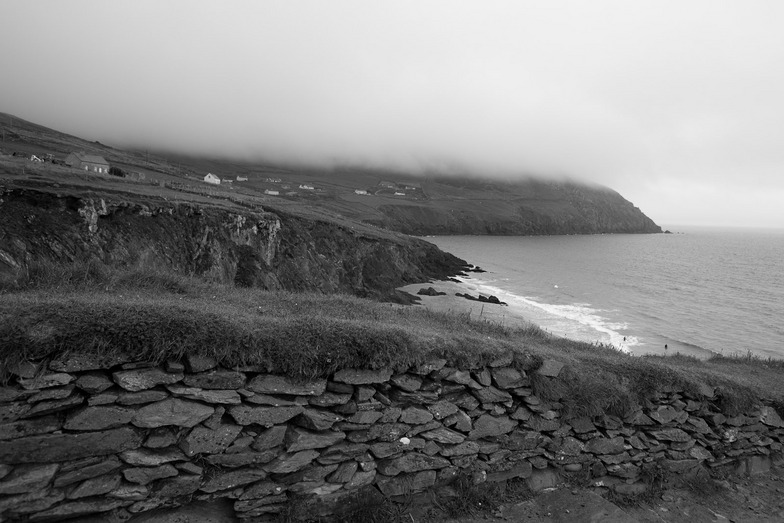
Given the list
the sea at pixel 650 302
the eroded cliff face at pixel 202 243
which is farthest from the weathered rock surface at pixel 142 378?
the sea at pixel 650 302

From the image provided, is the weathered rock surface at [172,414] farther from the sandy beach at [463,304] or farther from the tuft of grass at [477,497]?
the sandy beach at [463,304]

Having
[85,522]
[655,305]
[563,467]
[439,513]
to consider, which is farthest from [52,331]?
[655,305]

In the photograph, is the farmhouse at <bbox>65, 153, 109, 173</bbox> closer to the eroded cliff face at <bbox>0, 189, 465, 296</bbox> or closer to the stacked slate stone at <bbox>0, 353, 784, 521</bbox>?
the eroded cliff face at <bbox>0, 189, 465, 296</bbox>

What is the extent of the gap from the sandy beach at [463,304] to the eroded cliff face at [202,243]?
4.08m

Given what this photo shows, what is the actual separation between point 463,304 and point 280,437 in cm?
4474

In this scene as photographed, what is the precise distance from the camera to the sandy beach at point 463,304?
42656mm

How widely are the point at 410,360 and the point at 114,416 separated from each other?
467 centimetres

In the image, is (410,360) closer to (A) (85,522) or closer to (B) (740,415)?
(A) (85,522)

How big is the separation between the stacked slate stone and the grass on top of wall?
0.24 meters

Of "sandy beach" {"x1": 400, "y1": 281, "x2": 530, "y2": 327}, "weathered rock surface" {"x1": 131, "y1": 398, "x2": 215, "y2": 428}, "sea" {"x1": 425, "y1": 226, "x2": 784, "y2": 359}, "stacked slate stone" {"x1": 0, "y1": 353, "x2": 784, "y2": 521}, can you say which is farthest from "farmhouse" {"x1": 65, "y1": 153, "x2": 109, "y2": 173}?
"weathered rock surface" {"x1": 131, "y1": 398, "x2": 215, "y2": 428}

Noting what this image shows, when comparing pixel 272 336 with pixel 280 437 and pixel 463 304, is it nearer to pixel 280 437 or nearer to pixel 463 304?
pixel 280 437

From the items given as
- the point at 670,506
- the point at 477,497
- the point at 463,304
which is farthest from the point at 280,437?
the point at 463,304

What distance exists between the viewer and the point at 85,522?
Answer: 19.1 ft

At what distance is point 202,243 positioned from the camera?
37000 mm
